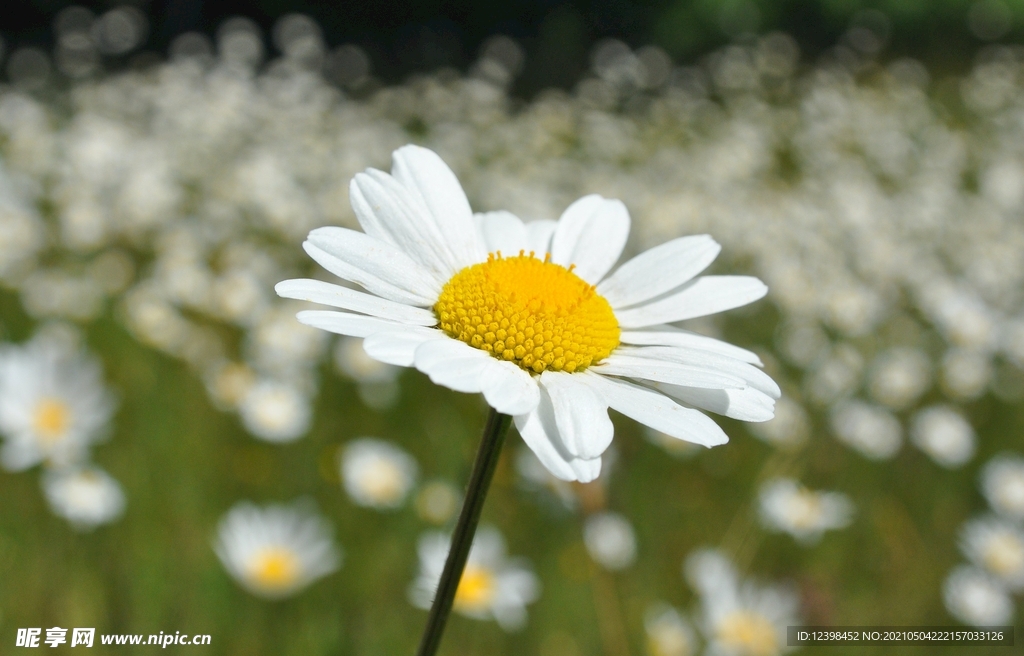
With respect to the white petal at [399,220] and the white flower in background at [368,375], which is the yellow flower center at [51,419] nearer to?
the white flower in background at [368,375]

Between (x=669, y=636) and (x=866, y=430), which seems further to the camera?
(x=866, y=430)

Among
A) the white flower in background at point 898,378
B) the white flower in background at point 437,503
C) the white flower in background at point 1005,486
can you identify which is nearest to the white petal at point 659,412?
the white flower in background at point 437,503

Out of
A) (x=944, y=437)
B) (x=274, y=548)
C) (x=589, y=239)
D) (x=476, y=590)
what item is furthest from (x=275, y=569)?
(x=944, y=437)

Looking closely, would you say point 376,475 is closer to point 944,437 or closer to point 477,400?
point 477,400

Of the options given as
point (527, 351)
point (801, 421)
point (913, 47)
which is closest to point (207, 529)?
point (527, 351)

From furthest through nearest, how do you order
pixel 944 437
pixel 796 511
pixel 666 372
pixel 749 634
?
pixel 944 437
pixel 796 511
pixel 749 634
pixel 666 372

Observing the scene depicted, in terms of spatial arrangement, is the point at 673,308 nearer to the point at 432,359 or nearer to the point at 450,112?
the point at 432,359
